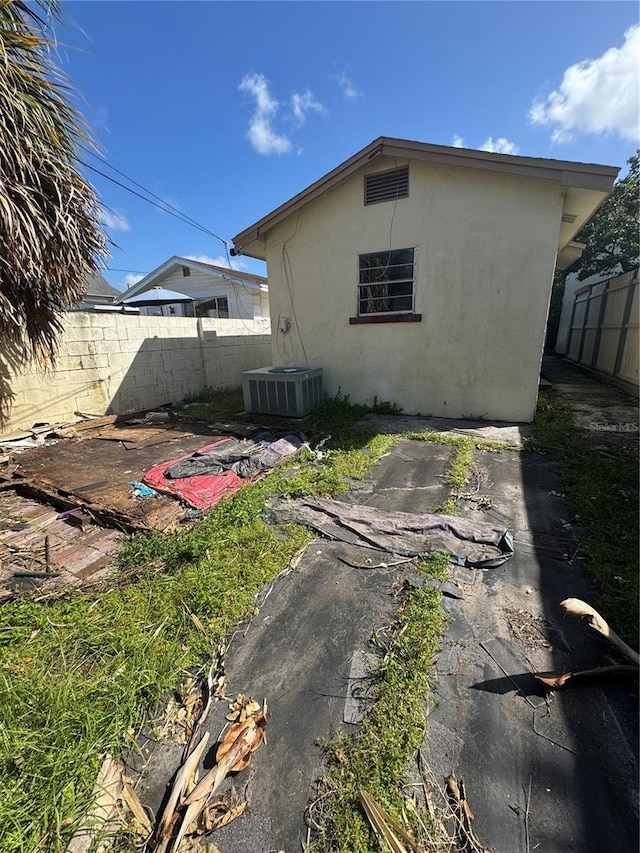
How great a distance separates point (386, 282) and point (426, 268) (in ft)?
2.38

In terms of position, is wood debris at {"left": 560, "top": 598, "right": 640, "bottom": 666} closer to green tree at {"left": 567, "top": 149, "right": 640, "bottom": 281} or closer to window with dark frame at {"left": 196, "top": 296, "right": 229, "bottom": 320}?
window with dark frame at {"left": 196, "top": 296, "right": 229, "bottom": 320}

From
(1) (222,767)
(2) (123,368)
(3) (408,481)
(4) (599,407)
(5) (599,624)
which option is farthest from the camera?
(2) (123,368)

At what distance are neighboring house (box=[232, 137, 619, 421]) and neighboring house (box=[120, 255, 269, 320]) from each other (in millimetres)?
5891

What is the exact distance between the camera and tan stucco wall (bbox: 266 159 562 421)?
5309 millimetres

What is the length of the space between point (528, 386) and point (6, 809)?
6.64m

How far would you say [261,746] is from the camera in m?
1.49

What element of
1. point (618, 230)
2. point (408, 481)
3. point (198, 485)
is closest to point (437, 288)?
point (408, 481)

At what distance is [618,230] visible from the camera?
12.9m

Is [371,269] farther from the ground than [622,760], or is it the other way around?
[371,269]

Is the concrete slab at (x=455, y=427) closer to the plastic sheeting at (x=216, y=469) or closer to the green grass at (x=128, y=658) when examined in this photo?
the plastic sheeting at (x=216, y=469)

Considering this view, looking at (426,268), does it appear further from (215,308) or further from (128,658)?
(215,308)

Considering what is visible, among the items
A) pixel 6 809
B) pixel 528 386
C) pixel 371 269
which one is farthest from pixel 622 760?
pixel 371 269

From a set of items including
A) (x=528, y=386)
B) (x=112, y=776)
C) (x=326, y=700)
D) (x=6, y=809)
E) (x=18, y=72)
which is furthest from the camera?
(x=528, y=386)

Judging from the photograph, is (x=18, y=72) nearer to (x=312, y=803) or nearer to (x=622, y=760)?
(x=312, y=803)
